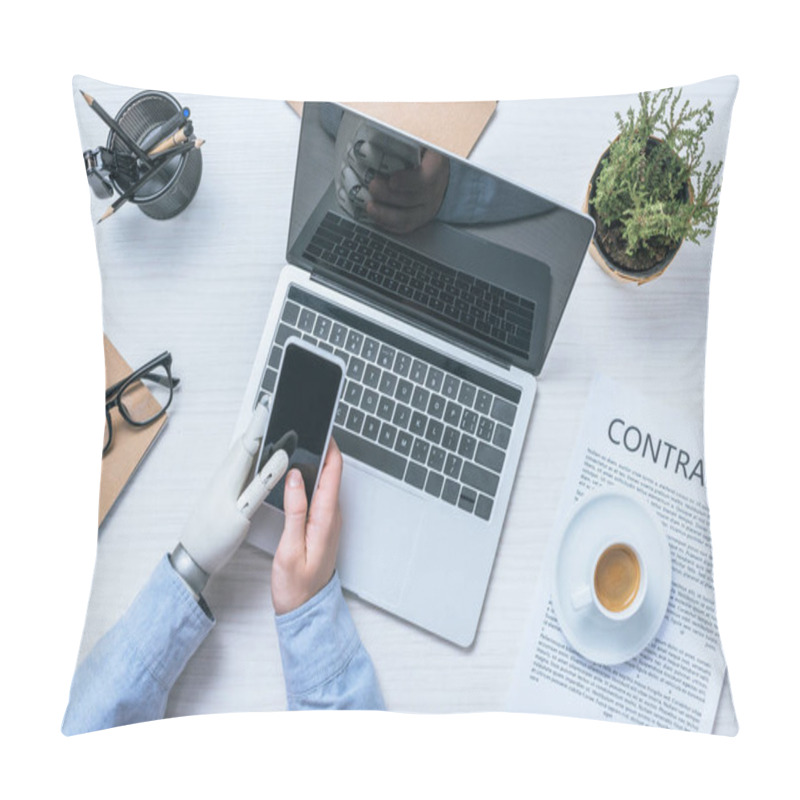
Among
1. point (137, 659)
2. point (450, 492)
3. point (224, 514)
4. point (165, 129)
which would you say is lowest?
point (137, 659)

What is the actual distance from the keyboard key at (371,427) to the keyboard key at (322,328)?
4.0 inches

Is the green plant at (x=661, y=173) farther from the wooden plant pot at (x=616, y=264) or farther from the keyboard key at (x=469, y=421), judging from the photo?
the keyboard key at (x=469, y=421)

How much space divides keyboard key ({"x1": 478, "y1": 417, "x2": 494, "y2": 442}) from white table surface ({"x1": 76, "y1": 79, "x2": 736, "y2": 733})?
5 centimetres

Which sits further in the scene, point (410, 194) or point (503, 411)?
point (503, 411)

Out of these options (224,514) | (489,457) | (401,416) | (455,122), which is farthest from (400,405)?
(455,122)

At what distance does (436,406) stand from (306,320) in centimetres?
17

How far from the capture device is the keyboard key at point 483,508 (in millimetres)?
889

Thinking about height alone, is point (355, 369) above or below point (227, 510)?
above

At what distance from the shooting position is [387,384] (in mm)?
878

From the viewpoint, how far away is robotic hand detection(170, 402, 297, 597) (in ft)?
2.73

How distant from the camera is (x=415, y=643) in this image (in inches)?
34.3

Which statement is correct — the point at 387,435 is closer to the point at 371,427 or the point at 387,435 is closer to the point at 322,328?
the point at 371,427

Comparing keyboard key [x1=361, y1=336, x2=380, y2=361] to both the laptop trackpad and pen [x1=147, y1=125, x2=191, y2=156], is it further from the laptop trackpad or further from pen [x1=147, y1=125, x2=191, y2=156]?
pen [x1=147, y1=125, x2=191, y2=156]

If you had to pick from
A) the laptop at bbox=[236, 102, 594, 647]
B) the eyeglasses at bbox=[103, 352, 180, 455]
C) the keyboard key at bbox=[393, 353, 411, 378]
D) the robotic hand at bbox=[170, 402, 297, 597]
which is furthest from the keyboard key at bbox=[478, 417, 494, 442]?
the eyeglasses at bbox=[103, 352, 180, 455]
